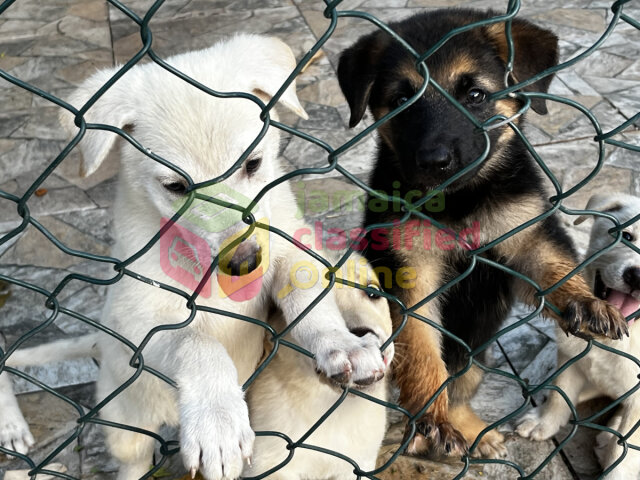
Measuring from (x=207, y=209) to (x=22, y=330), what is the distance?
2.08 metres

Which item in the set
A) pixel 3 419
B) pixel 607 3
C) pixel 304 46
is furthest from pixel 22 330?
pixel 607 3

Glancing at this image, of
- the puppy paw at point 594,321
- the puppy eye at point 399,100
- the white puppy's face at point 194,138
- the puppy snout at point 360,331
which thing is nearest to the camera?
the white puppy's face at point 194,138

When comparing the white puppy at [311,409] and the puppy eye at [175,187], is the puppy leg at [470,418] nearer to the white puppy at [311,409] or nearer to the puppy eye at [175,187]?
the white puppy at [311,409]

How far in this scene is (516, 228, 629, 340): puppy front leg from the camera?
2334mm

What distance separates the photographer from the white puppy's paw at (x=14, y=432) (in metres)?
2.93

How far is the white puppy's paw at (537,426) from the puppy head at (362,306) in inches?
38.4

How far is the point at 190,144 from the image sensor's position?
1920 millimetres

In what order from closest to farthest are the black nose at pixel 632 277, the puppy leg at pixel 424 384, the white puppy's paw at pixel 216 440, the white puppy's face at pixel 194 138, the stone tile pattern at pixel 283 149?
the white puppy's paw at pixel 216 440, the white puppy's face at pixel 194 138, the puppy leg at pixel 424 384, the black nose at pixel 632 277, the stone tile pattern at pixel 283 149

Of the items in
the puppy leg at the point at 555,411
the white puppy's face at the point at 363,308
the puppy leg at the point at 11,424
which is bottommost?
the puppy leg at the point at 555,411

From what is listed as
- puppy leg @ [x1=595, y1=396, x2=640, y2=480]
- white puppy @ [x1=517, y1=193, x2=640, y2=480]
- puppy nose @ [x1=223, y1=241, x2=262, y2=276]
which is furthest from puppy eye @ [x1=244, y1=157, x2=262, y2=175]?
puppy leg @ [x1=595, y1=396, x2=640, y2=480]

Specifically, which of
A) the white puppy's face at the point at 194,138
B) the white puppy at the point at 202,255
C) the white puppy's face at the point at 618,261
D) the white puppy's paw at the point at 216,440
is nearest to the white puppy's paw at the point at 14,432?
the white puppy at the point at 202,255

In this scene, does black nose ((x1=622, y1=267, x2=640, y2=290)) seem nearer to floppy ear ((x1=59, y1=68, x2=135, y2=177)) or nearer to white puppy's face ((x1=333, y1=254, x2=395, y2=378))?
white puppy's face ((x1=333, y1=254, x2=395, y2=378))

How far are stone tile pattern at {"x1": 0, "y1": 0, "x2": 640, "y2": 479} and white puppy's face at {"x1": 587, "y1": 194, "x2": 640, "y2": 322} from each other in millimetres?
637

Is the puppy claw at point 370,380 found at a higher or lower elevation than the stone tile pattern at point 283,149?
higher
